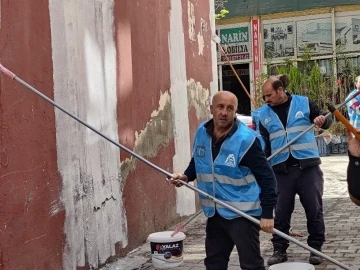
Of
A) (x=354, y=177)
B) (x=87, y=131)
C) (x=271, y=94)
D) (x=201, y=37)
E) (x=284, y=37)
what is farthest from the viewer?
(x=284, y=37)

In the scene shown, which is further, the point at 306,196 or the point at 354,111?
the point at 354,111

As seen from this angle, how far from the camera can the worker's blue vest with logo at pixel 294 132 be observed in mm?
6578

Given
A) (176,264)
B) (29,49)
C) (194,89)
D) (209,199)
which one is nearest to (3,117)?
(29,49)

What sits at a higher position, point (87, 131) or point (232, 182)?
point (87, 131)

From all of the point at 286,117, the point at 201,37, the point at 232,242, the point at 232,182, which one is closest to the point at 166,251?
the point at 232,242

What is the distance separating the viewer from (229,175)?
4734mm

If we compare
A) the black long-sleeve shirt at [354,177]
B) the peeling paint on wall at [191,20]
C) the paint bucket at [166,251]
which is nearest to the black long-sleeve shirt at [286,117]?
the paint bucket at [166,251]

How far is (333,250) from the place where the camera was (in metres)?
7.12

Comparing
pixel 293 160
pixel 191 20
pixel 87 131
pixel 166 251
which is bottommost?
pixel 166 251

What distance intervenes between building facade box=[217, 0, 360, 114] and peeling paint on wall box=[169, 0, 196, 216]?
1273cm

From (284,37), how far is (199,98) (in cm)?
1416

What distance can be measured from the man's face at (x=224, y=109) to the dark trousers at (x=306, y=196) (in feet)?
6.83

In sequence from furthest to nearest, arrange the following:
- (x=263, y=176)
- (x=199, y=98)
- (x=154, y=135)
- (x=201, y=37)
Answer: (x=201, y=37) < (x=199, y=98) < (x=154, y=135) < (x=263, y=176)

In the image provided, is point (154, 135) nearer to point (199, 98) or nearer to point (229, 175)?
point (199, 98)
